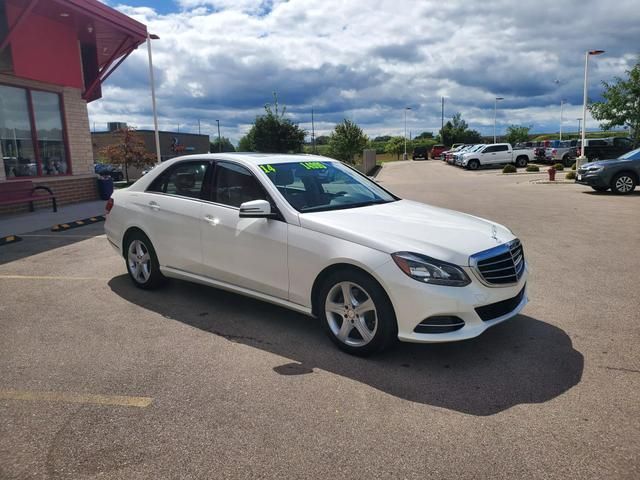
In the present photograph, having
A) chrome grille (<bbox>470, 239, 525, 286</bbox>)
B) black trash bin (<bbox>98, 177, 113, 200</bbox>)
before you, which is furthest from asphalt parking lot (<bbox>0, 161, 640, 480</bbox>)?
black trash bin (<bbox>98, 177, 113, 200</bbox>)

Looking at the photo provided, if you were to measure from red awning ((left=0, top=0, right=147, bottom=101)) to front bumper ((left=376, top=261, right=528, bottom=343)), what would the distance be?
1289 centimetres

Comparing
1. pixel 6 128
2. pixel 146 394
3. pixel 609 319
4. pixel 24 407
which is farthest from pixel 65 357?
pixel 6 128

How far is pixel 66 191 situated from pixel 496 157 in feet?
105

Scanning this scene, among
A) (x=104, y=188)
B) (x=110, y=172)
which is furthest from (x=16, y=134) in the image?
(x=110, y=172)

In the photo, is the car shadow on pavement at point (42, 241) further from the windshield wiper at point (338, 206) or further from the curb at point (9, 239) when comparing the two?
the windshield wiper at point (338, 206)

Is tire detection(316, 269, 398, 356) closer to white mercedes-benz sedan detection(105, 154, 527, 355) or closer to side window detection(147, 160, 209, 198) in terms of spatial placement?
white mercedes-benz sedan detection(105, 154, 527, 355)

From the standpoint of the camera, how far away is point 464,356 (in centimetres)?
414

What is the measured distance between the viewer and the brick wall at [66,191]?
1399cm

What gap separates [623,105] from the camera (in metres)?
31.3

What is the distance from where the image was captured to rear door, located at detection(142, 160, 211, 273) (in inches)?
208

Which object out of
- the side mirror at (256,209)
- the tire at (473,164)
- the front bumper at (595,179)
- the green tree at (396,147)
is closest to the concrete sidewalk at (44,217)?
the side mirror at (256,209)

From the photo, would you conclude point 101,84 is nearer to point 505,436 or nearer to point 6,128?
point 6,128

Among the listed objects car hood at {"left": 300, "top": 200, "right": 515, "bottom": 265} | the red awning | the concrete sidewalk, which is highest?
the red awning

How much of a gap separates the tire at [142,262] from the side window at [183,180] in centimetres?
61
